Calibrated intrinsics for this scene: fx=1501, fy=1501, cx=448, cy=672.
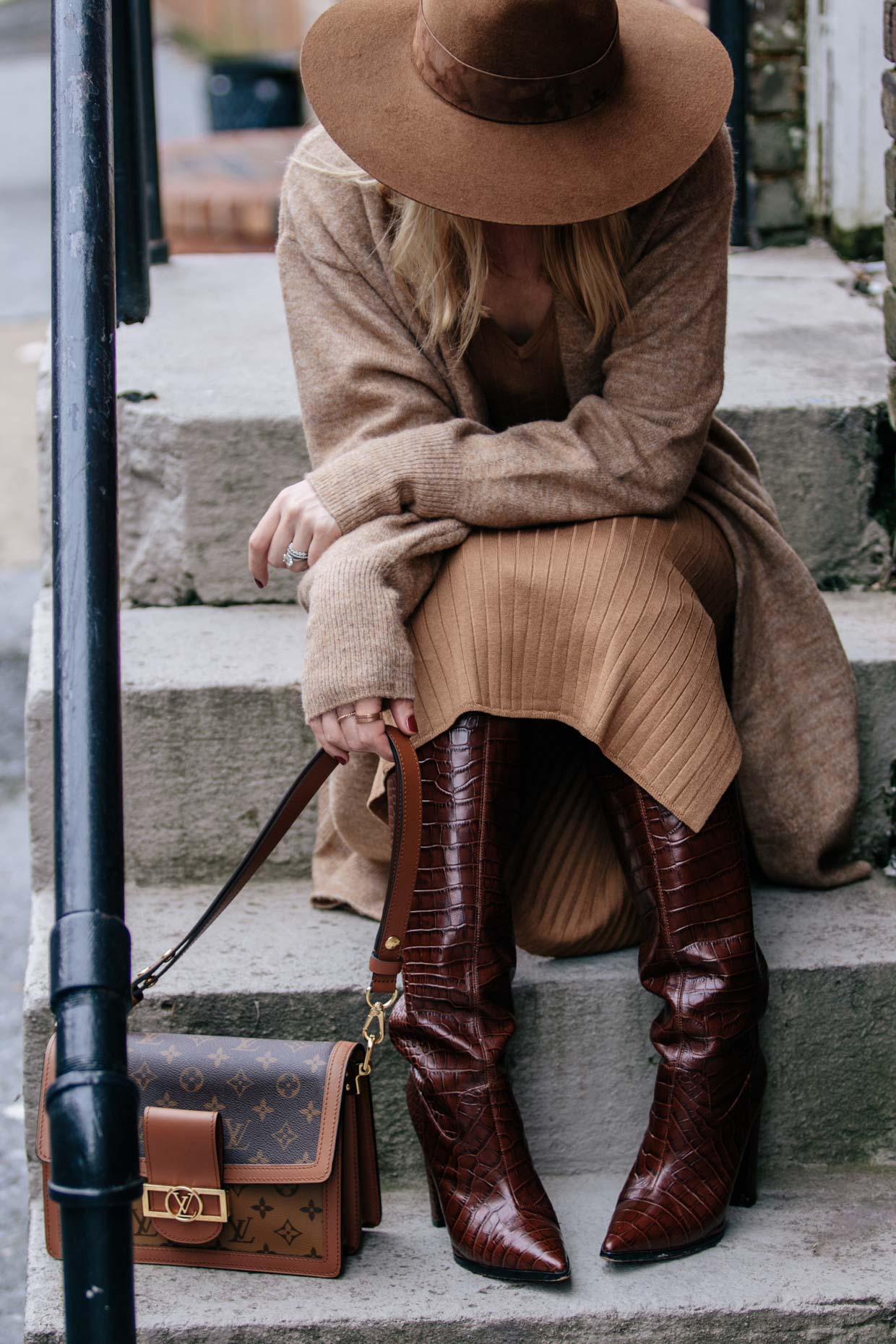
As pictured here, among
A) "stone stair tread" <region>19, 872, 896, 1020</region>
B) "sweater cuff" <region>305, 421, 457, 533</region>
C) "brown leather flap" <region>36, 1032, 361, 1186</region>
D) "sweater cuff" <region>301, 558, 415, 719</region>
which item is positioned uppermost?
"sweater cuff" <region>305, 421, 457, 533</region>

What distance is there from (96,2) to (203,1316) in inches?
53.8

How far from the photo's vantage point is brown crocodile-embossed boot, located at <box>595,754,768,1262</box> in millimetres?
1678

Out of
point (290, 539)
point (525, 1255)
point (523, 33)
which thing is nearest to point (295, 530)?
point (290, 539)

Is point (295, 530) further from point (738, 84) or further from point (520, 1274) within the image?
point (738, 84)

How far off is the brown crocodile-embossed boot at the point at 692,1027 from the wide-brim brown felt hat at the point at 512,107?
2.19 ft

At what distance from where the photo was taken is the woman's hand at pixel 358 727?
1626 millimetres

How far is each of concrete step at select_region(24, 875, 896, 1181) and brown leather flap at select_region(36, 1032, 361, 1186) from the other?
18cm

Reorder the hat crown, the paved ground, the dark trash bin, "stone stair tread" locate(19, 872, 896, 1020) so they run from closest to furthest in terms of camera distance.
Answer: the hat crown, "stone stair tread" locate(19, 872, 896, 1020), the paved ground, the dark trash bin

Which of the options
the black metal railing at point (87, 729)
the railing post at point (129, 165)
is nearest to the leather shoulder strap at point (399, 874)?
the black metal railing at point (87, 729)

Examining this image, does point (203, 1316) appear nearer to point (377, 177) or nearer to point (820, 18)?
point (377, 177)

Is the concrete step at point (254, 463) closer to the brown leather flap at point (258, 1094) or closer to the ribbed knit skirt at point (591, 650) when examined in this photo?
the ribbed knit skirt at point (591, 650)

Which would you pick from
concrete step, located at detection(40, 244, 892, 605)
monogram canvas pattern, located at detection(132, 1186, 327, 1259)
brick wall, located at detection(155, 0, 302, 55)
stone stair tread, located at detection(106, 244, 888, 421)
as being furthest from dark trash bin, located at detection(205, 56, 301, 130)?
monogram canvas pattern, located at detection(132, 1186, 327, 1259)

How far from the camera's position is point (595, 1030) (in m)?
1.89

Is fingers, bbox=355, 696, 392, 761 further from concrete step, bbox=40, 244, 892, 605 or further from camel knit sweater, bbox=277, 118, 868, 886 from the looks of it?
concrete step, bbox=40, 244, 892, 605
